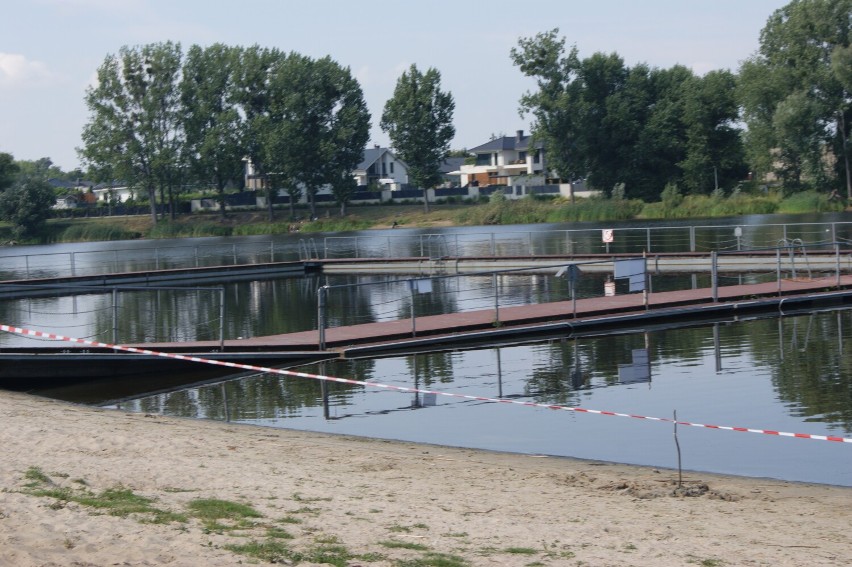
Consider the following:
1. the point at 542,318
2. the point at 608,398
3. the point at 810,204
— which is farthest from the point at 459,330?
the point at 810,204

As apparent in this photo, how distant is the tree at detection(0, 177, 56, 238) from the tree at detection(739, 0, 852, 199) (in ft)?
233

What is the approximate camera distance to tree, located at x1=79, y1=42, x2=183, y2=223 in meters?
116

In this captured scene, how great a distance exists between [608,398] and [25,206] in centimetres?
10501

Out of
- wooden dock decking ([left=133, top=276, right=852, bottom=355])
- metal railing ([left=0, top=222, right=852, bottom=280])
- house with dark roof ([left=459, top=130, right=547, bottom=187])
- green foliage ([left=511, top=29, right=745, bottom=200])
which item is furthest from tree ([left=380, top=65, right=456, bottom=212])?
wooden dock decking ([left=133, top=276, right=852, bottom=355])

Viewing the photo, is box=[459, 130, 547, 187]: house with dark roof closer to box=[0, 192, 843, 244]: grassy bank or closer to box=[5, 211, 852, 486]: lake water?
box=[0, 192, 843, 244]: grassy bank

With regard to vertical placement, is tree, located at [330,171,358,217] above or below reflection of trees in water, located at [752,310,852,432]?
above

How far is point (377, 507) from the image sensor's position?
33.1ft

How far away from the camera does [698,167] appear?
97.2 meters

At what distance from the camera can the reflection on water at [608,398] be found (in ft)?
46.2

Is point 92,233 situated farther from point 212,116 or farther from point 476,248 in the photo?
point 476,248

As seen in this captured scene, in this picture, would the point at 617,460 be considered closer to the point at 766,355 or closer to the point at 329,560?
the point at 329,560

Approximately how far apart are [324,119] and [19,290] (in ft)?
243

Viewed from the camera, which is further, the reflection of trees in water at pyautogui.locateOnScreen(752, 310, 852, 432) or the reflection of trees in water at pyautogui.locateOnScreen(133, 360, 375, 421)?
the reflection of trees in water at pyautogui.locateOnScreen(133, 360, 375, 421)

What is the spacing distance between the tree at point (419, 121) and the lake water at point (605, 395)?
285 ft
